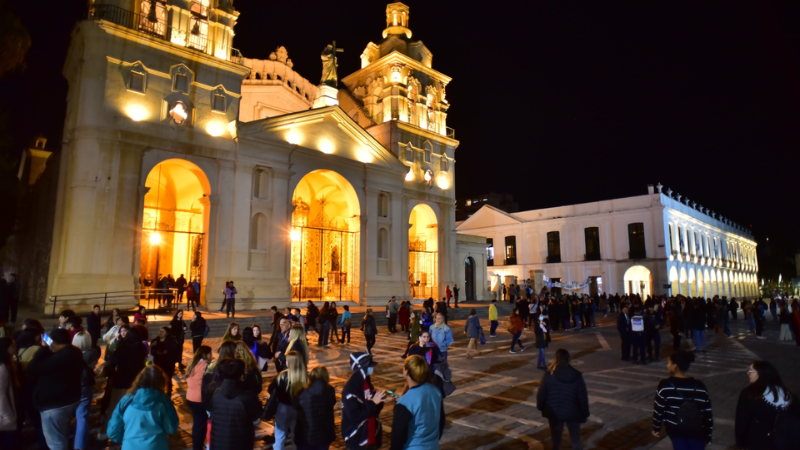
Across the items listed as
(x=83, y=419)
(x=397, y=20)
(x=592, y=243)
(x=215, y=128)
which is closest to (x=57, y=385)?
(x=83, y=419)

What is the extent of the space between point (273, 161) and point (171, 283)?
723 centimetres

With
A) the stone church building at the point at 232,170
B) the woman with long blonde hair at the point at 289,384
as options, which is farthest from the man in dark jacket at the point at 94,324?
the stone church building at the point at 232,170

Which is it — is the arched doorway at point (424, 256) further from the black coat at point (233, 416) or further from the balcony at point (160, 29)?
the black coat at point (233, 416)

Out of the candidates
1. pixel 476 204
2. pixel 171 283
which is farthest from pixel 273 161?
pixel 476 204

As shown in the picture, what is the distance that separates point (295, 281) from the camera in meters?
26.9

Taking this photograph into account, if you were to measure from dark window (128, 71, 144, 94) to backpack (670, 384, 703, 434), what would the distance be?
850 inches

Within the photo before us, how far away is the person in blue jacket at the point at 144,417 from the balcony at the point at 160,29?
792 inches

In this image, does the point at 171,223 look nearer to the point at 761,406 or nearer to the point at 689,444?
the point at 689,444

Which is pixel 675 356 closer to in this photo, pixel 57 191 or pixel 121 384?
pixel 121 384

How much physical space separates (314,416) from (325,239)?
25.1 meters

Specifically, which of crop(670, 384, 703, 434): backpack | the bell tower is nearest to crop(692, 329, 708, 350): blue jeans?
crop(670, 384, 703, 434): backpack

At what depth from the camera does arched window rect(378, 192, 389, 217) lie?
2709 centimetres

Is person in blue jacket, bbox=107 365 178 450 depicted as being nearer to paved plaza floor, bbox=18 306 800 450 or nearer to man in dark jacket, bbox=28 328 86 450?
man in dark jacket, bbox=28 328 86 450

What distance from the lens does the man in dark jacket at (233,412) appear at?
13.1 ft
